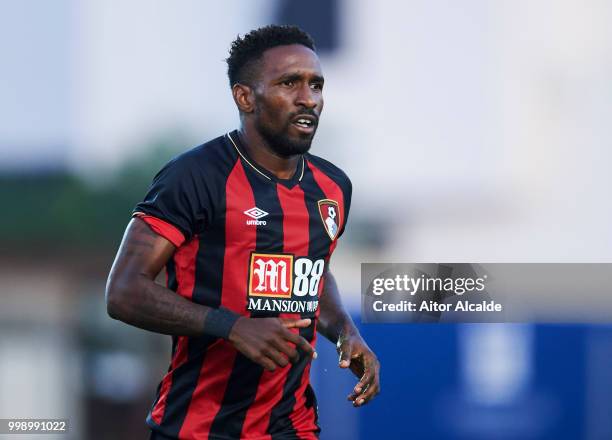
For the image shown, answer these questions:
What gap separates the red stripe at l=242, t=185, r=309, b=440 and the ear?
0.79 ft

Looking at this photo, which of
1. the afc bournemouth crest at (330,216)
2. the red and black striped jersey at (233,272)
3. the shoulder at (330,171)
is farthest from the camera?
the shoulder at (330,171)

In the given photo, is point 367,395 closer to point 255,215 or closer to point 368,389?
point 368,389

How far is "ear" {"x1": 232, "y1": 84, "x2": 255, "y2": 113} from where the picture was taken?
2639mm

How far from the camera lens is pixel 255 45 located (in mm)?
2666

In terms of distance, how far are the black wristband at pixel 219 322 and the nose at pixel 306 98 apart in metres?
0.62

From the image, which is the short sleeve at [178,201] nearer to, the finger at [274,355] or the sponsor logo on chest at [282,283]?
the sponsor logo on chest at [282,283]

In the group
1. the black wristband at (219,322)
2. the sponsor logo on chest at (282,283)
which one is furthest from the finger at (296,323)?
the sponsor logo on chest at (282,283)

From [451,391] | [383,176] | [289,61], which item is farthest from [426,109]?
[289,61]

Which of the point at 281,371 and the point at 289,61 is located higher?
the point at 289,61

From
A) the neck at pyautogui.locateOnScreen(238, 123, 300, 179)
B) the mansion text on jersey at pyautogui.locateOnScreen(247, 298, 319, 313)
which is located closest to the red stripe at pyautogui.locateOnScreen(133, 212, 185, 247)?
the mansion text on jersey at pyautogui.locateOnScreen(247, 298, 319, 313)

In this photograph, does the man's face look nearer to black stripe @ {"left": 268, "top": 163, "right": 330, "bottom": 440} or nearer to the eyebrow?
the eyebrow

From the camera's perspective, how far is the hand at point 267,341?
212 centimetres

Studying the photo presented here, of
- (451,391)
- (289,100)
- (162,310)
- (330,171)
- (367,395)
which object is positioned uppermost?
(289,100)

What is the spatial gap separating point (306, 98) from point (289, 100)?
0.05 metres
